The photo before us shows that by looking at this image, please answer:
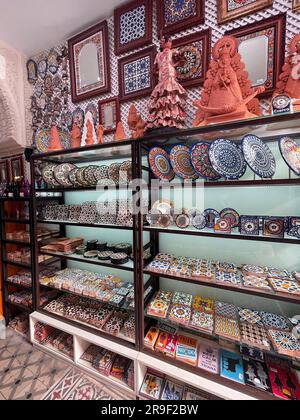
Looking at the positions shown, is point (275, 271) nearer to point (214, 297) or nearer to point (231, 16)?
point (214, 297)

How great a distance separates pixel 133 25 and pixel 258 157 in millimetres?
Answer: 1425

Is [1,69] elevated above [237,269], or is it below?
above

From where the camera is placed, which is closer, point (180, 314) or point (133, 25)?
point (180, 314)

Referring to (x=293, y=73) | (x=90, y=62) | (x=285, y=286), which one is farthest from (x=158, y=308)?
(x=90, y=62)

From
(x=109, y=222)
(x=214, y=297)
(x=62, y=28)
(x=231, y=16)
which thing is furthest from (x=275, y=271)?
(x=62, y=28)

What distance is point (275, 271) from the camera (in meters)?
1.11

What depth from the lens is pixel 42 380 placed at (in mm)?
1355

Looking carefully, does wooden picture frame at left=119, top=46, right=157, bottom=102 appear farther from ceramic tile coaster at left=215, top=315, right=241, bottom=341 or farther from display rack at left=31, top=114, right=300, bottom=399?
ceramic tile coaster at left=215, top=315, right=241, bottom=341

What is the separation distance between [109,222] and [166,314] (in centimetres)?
78

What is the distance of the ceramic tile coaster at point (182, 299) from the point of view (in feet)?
4.23

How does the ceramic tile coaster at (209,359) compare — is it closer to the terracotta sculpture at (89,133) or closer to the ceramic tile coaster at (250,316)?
the ceramic tile coaster at (250,316)

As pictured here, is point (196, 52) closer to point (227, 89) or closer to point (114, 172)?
point (227, 89)

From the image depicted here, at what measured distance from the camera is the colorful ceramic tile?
3.39ft

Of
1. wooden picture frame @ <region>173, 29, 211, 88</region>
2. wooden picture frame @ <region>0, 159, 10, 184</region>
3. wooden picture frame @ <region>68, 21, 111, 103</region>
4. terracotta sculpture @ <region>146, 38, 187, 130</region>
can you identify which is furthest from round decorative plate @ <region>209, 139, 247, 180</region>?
wooden picture frame @ <region>0, 159, 10, 184</region>
